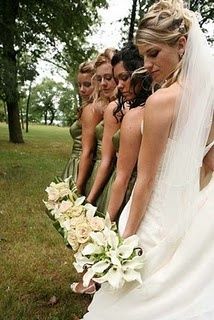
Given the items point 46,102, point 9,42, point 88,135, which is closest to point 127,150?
point 88,135

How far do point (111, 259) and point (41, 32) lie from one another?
1678 cm

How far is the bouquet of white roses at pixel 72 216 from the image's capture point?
2.28 m

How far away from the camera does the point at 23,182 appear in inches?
412

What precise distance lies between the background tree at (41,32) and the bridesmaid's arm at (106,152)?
1153cm

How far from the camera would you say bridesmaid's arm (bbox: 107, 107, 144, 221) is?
8.16 feet

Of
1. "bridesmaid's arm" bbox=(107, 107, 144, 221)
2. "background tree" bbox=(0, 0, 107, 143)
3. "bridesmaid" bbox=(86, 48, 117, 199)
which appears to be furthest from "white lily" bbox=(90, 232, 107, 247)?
"background tree" bbox=(0, 0, 107, 143)

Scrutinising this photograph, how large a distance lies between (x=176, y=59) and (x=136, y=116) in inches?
16.9

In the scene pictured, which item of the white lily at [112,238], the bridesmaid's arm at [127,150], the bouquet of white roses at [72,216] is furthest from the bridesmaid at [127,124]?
the white lily at [112,238]

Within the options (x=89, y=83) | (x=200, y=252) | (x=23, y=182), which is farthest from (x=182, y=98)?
(x=23, y=182)

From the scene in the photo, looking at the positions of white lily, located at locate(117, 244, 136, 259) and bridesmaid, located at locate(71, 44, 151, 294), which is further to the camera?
bridesmaid, located at locate(71, 44, 151, 294)

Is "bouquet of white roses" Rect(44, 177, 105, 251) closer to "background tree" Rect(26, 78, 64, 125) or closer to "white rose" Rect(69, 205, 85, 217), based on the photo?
"white rose" Rect(69, 205, 85, 217)

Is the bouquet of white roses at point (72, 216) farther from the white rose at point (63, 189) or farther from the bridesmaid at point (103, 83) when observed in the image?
the bridesmaid at point (103, 83)

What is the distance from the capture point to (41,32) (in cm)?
1769

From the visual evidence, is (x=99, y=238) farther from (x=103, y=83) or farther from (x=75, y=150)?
(x=75, y=150)
